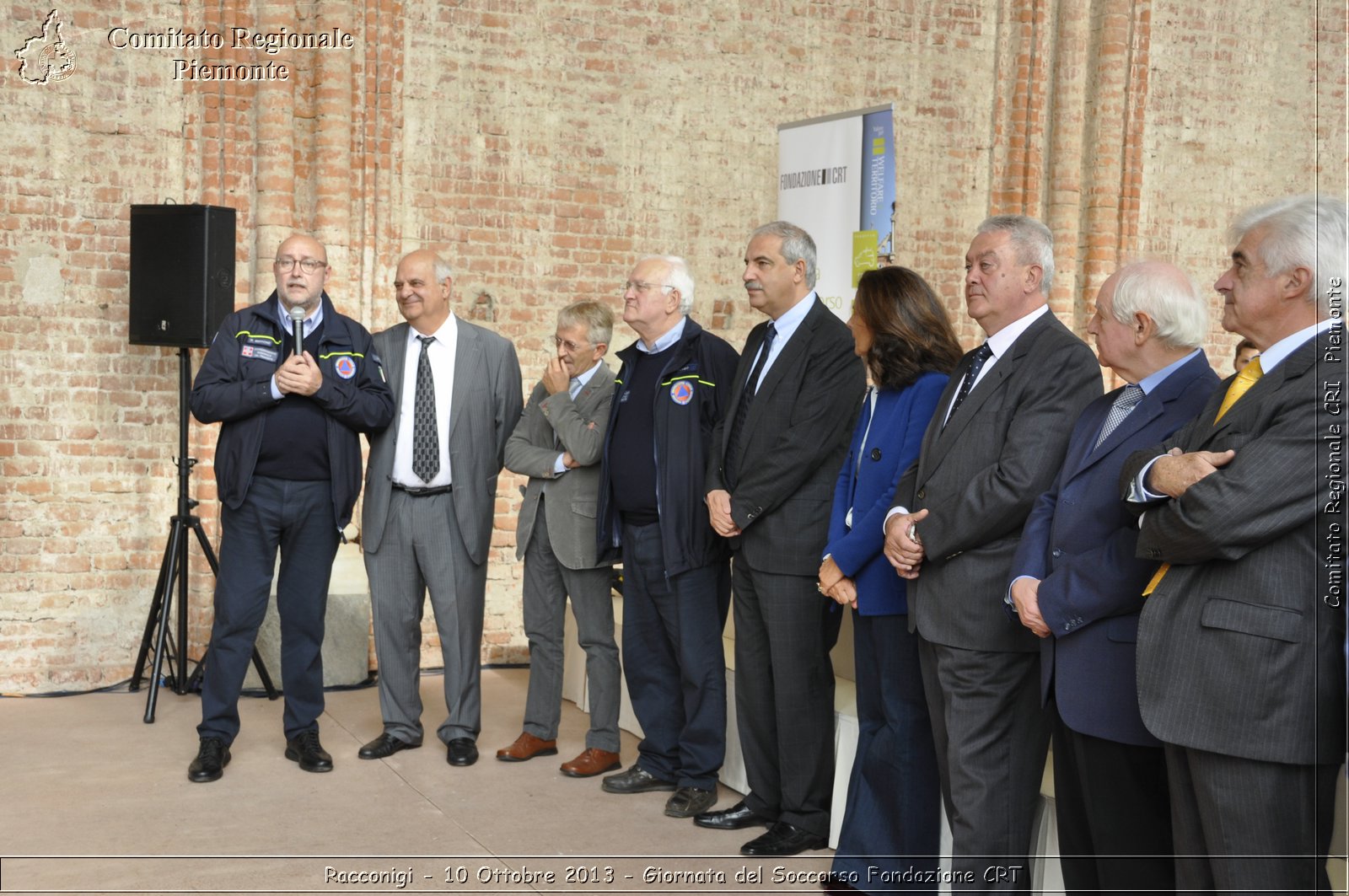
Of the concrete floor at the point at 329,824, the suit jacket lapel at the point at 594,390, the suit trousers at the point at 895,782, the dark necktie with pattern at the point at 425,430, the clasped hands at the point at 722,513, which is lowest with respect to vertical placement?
the concrete floor at the point at 329,824

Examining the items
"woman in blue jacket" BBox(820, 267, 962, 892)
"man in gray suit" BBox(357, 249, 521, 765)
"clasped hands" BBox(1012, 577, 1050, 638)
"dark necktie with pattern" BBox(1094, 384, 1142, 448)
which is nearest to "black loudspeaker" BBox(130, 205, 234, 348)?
"man in gray suit" BBox(357, 249, 521, 765)

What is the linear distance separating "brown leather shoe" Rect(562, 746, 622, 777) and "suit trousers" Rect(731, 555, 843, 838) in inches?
35.2

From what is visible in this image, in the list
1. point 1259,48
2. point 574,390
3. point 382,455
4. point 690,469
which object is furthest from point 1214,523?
point 1259,48

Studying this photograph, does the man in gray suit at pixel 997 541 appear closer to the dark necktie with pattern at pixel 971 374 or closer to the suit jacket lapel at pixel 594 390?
the dark necktie with pattern at pixel 971 374

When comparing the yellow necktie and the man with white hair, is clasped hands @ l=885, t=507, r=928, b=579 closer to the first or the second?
the man with white hair

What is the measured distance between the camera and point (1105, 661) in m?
2.90

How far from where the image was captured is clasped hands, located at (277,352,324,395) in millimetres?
4617

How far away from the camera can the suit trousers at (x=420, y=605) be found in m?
5.04

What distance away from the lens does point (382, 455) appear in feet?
16.5

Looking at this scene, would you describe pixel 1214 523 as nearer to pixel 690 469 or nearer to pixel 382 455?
pixel 690 469

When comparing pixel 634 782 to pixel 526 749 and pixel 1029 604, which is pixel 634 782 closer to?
pixel 526 749

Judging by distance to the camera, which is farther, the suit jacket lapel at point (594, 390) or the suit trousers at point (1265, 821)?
the suit jacket lapel at point (594, 390)

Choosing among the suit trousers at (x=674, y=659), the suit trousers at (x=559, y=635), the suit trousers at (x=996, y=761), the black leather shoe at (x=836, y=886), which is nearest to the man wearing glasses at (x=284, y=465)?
the suit trousers at (x=559, y=635)

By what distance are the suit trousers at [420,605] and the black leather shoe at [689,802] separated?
1026mm
